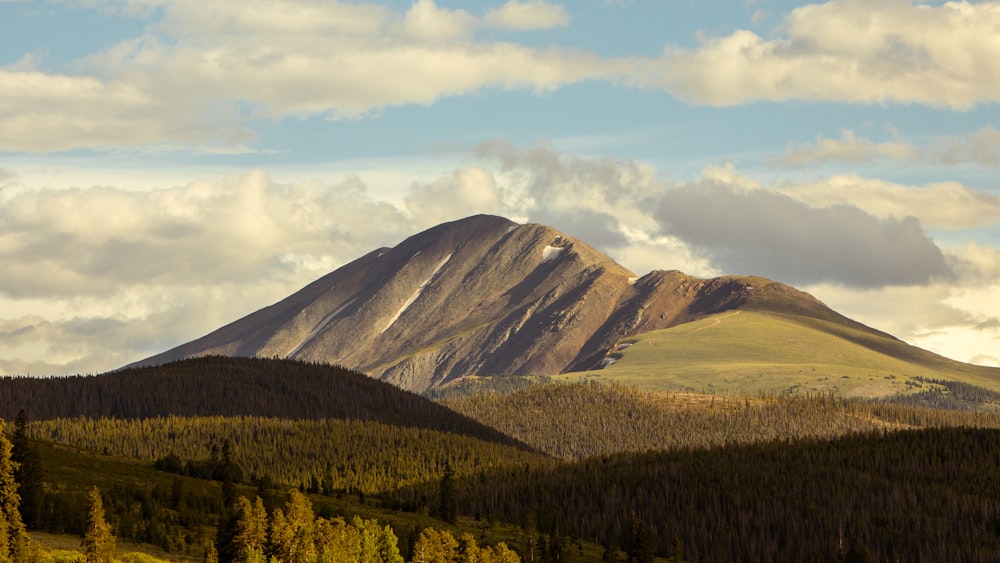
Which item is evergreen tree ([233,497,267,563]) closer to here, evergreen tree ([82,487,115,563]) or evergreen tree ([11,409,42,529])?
evergreen tree ([11,409,42,529])

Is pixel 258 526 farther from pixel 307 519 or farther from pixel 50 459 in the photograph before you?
pixel 50 459

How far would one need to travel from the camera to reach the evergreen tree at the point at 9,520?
94.1 meters

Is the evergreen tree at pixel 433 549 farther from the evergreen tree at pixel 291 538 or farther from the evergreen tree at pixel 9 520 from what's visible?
the evergreen tree at pixel 9 520

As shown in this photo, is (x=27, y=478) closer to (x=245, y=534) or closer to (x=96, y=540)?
(x=245, y=534)

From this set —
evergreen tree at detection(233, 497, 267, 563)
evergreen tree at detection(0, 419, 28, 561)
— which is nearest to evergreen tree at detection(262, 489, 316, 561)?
evergreen tree at detection(233, 497, 267, 563)

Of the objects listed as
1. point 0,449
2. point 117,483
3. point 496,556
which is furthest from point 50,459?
point 0,449

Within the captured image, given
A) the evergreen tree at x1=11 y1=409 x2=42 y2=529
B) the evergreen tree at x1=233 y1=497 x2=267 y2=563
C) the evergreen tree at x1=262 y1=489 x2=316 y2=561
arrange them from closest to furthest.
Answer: the evergreen tree at x1=233 y1=497 x2=267 y2=563 → the evergreen tree at x1=262 y1=489 x2=316 y2=561 → the evergreen tree at x1=11 y1=409 x2=42 y2=529

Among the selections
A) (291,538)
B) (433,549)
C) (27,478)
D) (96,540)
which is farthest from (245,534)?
(433,549)

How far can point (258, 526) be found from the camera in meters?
119

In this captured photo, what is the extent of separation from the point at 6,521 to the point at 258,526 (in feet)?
88.8

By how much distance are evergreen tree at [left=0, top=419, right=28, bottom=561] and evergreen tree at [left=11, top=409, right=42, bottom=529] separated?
57.8ft

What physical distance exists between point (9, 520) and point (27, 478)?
1028 inches

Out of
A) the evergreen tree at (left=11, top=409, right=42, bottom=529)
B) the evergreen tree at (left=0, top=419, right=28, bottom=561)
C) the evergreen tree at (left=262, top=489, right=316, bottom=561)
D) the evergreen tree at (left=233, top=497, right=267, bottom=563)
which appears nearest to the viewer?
the evergreen tree at (left=0, top=419, right=28, bottom=561)

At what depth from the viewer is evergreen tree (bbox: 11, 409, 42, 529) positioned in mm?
122812
